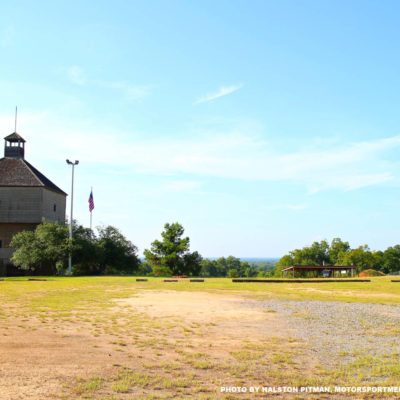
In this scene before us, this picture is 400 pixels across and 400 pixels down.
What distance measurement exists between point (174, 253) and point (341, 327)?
4362 cm

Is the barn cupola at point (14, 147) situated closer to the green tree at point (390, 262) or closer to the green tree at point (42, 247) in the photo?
the green tree at point (42, 247)

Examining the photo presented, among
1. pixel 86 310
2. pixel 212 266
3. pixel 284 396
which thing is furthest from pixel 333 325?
pixel 212 266

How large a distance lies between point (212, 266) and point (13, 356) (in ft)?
545

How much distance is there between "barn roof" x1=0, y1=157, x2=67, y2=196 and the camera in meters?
48.3

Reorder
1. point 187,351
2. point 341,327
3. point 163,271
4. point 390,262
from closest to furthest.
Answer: point 187,351 → point 341,327 → point 163,271 → point 390,262

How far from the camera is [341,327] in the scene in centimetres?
1153

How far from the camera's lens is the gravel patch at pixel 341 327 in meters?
8.67

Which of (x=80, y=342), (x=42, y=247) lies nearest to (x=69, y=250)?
(x=42, y=247)

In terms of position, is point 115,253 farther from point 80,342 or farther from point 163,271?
point 80,342

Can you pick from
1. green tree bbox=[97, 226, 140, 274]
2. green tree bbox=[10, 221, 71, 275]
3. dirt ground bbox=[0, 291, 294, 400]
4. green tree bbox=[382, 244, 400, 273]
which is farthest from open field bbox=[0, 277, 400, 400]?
green tree bbox=[382, 244, 400, 273]

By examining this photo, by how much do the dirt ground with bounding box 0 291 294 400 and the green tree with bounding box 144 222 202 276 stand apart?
39204mm

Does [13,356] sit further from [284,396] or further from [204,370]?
[284,396]

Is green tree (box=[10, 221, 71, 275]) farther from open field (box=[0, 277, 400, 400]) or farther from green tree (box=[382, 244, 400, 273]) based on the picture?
green tree (box=[382, 244, 400, 273])

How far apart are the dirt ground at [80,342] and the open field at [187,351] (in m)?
0.02
